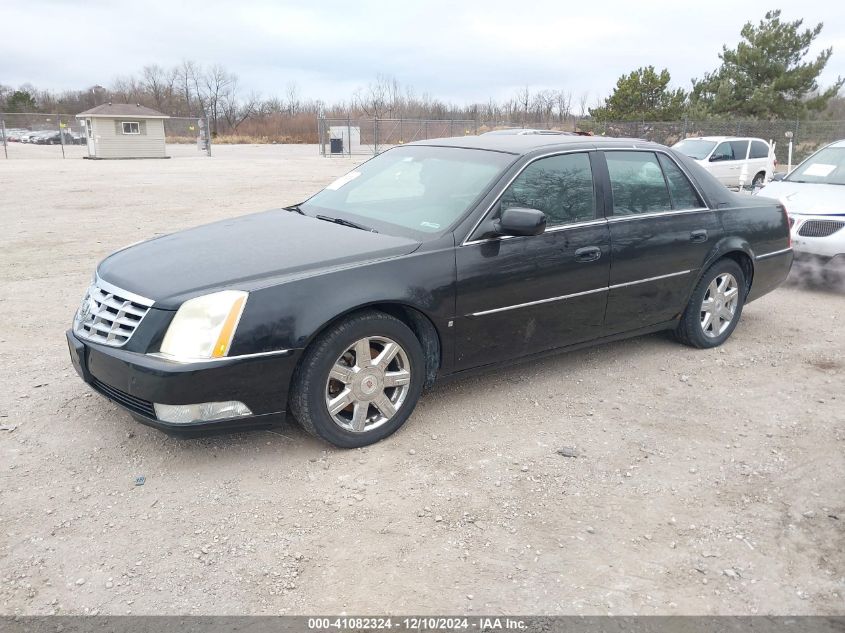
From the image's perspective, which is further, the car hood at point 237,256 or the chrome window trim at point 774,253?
the chrome window trim at point 774,253

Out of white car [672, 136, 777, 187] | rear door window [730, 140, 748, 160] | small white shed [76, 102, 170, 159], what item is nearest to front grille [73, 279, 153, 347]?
white car [672, 136, 777, 187]

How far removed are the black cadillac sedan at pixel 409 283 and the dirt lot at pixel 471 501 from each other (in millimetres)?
331

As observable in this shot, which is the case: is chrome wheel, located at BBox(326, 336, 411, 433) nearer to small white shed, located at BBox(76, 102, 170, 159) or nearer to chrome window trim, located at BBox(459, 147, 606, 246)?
chrome window trim, located at BBox(459, 147, 606, 246)

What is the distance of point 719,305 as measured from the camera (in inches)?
219

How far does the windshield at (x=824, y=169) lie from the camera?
8.56m

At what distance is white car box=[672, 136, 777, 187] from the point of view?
1734 cm

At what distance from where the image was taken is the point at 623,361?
528 cm

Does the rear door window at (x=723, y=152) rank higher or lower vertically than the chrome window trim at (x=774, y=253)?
higher

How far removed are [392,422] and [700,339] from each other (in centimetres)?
289

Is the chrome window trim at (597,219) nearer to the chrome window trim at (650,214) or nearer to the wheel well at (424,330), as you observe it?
the chrome window trim at (650,214)

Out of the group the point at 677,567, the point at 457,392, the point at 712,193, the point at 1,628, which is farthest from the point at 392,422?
the point at 712,193

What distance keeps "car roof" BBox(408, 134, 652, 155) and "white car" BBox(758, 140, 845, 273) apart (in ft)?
10.7

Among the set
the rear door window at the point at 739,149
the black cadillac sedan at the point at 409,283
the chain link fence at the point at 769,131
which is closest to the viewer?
the black cadillac sedan at the point at 409,283

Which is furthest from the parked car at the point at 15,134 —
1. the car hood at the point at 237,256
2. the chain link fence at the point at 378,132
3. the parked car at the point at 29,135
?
the car hood at the point at 237,256
